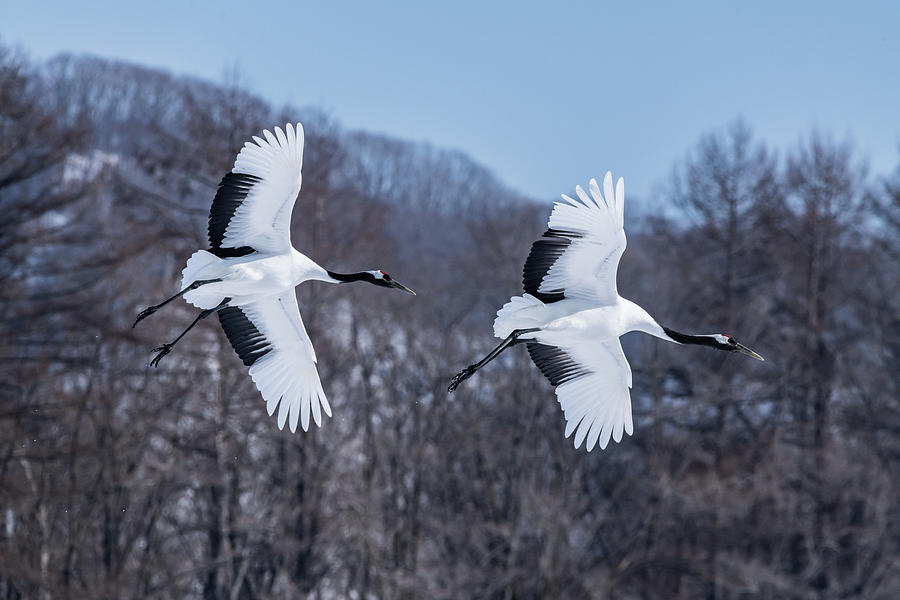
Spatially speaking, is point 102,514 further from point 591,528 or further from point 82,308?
point 591,528

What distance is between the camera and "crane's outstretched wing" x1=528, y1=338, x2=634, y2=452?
9328 millimetres

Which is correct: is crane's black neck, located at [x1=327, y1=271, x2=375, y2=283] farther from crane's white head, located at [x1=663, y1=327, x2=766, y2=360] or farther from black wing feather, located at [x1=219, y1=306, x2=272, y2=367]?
crane's white head, located at [x1=663, y1=327, x2=766, y2=360]

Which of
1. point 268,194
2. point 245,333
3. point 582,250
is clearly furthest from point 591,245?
point 245,333

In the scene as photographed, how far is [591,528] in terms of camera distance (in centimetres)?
2780

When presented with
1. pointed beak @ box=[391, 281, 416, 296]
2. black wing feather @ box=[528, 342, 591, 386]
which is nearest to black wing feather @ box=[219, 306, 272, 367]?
pointed beak @ box=[391, 281, 416, 296]

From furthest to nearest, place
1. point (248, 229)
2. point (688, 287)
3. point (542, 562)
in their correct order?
point (688, 287) < point (542, 562) < point (248, 229)

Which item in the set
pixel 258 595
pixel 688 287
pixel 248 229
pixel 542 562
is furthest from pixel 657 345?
pixel 248 229

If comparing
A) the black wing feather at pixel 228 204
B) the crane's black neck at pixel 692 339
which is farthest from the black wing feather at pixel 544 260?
the black wing feather at pixel 228 204

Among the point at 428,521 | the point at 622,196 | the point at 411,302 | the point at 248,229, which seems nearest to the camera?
the point at 622,196

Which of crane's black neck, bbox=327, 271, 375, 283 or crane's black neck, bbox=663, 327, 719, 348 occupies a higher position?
crane's black neck, bbox=327, 271, 375, 283

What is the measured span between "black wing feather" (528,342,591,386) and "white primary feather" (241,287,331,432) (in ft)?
5.70

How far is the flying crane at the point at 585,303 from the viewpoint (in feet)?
27.6

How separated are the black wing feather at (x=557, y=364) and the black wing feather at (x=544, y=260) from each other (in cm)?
70

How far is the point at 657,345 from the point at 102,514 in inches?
529
